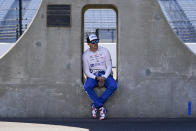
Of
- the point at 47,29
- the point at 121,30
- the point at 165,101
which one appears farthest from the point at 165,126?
the point at 47,29

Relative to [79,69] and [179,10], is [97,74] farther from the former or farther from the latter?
[179,10]

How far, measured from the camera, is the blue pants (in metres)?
5.33

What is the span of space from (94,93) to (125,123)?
759 millimetres

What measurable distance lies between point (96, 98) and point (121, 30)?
4.39ft

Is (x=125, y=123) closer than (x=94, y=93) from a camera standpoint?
Yes

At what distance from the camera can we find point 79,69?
5.59 meters

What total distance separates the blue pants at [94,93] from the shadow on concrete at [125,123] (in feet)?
1.12

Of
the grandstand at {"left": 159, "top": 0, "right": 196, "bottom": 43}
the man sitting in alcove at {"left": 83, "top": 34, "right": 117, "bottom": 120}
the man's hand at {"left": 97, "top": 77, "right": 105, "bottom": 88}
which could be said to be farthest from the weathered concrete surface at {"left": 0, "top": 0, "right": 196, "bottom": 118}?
the grandstand at {"left": 159, "top": 0, "right": 196, "bottom": 43}

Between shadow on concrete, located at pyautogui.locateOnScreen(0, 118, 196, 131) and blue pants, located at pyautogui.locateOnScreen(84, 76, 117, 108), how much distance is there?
1.12 feet

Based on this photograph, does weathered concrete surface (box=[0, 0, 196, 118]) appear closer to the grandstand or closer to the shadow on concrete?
the shadow on concrete

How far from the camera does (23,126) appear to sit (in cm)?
497

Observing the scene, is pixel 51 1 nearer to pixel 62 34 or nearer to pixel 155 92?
pixel 62 34

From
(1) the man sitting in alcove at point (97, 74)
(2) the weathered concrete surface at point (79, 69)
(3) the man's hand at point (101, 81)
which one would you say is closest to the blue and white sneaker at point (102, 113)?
(1) the man sitting in alcove at point (97, 74)

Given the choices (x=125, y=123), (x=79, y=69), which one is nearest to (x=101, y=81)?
(x=79, y=69)
